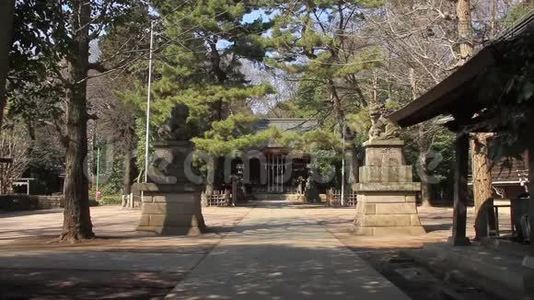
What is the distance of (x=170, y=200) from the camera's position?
19812 millimetres

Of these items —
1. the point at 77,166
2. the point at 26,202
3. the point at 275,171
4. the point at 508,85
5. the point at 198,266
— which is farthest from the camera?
the point at 275,171

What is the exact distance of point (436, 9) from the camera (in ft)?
56.6

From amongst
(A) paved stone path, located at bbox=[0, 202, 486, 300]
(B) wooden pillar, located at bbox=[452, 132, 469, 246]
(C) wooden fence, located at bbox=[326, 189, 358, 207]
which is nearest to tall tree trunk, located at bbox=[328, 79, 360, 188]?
(C) wooden fence, located at bbox=[326, 189, 358, 207]

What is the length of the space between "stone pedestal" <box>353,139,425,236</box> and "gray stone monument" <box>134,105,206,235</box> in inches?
201

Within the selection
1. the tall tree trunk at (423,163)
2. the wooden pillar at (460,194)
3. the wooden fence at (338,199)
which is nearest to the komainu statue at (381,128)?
the wooden pillar at (460,194)

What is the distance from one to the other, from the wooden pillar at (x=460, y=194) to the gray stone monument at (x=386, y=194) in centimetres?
592

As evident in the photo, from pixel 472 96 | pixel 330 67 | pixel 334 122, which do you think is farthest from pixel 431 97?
pixel 334 122

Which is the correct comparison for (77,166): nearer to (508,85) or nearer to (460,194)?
(460,194)

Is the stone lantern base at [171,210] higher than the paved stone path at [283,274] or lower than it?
higher

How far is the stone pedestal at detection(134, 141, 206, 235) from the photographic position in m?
19.6

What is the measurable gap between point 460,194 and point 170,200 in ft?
32.5

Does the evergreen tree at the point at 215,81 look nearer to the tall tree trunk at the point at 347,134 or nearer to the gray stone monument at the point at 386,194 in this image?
the tall tree trunk at the point at 347,134

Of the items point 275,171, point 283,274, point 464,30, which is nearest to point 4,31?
point 283,274

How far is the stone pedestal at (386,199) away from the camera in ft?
61.9
